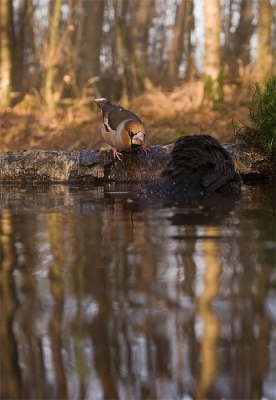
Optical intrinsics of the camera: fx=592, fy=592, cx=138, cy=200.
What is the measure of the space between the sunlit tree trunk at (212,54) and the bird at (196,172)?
7272 millimetres

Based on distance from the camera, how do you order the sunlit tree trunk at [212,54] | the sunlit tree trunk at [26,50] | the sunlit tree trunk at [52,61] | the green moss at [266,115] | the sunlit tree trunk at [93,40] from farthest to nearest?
the sunlit tree trunk at [93,40], the sunlit tree trunk at [26,50], the sunlit tree trunk at [52,61], the sunlit tree trunk at [212,54], the green moss at [266,115]

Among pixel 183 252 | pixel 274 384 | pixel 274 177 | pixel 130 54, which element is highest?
pixel 130 54

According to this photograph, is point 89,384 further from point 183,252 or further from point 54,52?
point 54,52

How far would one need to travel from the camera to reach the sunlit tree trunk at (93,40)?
17.9m

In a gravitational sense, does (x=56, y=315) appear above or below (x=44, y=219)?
below

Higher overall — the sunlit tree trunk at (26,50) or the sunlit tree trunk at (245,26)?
A: the sunlit tree trunk at (245,26)

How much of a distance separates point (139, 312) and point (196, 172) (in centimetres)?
392

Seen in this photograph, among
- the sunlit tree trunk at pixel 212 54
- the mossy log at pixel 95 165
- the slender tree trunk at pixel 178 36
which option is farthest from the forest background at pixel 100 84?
the mossy log at pixel 95 165

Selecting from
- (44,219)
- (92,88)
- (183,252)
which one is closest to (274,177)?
(44,219)

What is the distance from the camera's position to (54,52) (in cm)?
1504

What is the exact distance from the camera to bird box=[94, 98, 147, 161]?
698 cm

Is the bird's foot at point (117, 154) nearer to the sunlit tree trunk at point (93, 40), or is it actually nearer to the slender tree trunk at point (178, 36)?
the sunlit tree trunk at point (93, 40)

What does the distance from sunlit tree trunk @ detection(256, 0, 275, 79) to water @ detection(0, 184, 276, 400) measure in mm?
12638

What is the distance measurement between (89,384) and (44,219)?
106 inches
